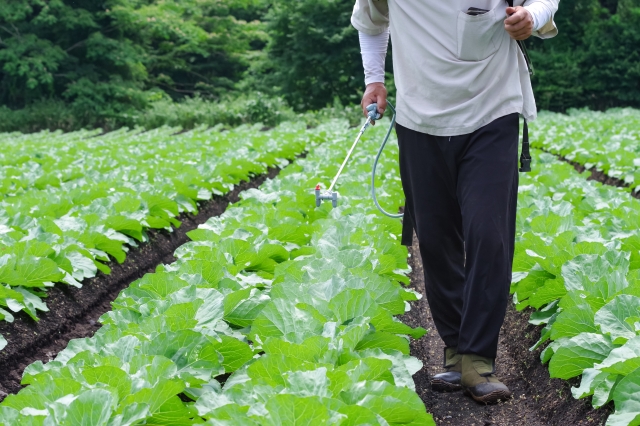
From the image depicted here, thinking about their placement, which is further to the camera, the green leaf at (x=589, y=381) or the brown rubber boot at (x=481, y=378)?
the brown rubber boot at (x=481, y=378)

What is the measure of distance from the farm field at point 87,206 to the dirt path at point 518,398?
2.27 meters

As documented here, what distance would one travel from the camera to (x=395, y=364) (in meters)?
2.60

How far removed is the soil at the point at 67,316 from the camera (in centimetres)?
404

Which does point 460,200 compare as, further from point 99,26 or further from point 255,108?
point 99,26

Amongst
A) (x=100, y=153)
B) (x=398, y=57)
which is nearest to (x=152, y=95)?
(x=100, y=153)

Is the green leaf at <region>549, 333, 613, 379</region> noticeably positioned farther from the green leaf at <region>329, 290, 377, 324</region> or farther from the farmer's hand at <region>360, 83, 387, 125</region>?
the farmer's hand at <region>360, 83, 387, 125</region>

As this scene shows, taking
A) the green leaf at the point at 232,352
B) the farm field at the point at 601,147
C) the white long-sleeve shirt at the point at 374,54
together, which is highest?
the white long-sleeve shirt at the point at 374,54

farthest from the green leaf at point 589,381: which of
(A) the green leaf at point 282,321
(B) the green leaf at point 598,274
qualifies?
(A) the green leaf at point 282,321

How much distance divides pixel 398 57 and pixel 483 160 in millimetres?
665

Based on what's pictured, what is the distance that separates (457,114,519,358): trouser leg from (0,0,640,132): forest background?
981 inches

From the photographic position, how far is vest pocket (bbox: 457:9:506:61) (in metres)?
3.09

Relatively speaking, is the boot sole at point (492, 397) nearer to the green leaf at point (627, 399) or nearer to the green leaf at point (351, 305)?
the green leaf at point (351, 305)

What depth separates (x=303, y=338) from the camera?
2.67 metres

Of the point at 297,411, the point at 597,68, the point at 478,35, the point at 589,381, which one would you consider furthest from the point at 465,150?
the point at 597,68
